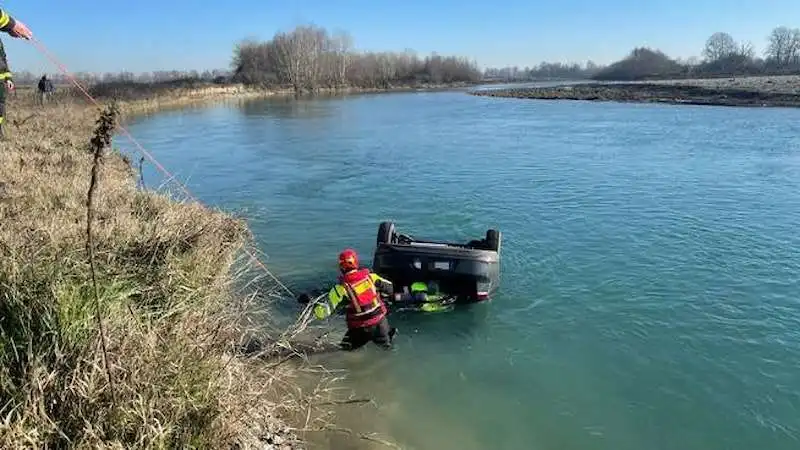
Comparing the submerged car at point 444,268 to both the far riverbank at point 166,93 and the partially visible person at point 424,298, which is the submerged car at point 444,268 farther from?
the far riverbank at point 166,93

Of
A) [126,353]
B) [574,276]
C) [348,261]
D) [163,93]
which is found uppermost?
[163,93]

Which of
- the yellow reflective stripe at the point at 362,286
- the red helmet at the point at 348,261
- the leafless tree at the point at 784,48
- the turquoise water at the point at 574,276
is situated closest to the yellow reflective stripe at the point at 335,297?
the yellow reflective stripe at the point at 362,286

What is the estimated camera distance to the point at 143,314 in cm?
399

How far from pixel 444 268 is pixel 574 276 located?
101 inches

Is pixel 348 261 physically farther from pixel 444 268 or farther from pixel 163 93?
pixel 163 93

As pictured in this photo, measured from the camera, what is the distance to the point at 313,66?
80188 mm

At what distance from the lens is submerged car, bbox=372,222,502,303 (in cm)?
719

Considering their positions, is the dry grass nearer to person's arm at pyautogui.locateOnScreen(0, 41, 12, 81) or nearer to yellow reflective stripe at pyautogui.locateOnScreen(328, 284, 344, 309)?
yellow reflective stripe at pyautogui.locateOnScreen(328, 284, 344, 309)

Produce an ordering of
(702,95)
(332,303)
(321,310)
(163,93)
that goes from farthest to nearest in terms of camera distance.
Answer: (163,93) < (702,95) < (332,303) < (321,310)

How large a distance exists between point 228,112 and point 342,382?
129ft

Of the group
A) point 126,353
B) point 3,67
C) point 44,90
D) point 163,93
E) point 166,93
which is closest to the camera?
point 126,353

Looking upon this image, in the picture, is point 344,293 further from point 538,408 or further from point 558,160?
point 558,160

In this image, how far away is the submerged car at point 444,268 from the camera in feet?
23.6

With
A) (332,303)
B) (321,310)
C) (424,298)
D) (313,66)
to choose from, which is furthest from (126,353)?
(313,66)
